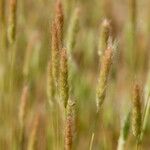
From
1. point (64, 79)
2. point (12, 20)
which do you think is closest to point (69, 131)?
point (64, 79)

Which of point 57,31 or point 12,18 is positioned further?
point 12,18

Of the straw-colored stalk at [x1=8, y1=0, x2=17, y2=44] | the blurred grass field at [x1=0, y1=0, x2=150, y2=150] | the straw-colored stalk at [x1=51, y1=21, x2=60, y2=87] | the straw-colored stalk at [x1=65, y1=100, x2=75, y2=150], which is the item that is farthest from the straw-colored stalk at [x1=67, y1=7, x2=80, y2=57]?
the straw-colored stalk at [x1=65, y1=100, x2=75, y2=150]

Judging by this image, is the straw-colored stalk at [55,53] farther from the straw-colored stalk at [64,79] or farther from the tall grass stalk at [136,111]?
the tall grass stalk at [136,111]

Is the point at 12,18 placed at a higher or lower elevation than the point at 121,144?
higher

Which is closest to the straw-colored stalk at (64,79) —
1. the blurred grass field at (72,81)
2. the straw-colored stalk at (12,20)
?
the blurred grass field at (72,81)

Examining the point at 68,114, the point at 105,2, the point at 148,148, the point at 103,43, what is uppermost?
the point at 105,2

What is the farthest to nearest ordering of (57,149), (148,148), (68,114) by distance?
(148,148), (57,149), (68,114)

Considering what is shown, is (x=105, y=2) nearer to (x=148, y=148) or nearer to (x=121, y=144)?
(x=148, y=148)

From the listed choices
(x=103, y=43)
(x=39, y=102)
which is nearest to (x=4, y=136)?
(x=103, y=43)
